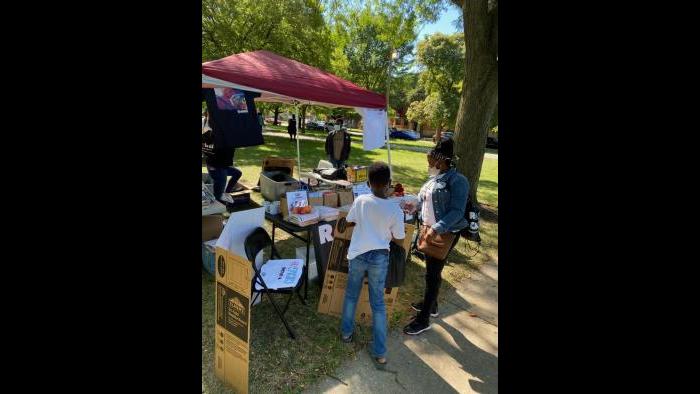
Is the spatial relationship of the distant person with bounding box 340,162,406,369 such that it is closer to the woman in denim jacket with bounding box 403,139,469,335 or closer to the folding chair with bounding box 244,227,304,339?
the woman in denim jacket with bounding box 403,139,469,335

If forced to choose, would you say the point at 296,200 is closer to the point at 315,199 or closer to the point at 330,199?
the point at 315,199

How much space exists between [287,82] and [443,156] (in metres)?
2.40

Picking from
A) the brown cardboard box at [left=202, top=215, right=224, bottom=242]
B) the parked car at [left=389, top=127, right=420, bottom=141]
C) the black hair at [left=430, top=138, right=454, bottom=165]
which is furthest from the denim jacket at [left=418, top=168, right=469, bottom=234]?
the parked car at [left=389, top=127, right=420, bottom=141]

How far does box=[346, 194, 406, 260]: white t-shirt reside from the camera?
273 cm

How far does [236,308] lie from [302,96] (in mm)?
2862

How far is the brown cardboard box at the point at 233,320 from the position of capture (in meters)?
2.40

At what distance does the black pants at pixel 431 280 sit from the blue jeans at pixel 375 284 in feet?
1.64

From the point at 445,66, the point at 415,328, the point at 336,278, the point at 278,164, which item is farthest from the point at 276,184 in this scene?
the point at 445,66

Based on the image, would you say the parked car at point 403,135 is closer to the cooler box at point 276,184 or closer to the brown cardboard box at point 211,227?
the cooler box at point 276,184

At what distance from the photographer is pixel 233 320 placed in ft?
8.24

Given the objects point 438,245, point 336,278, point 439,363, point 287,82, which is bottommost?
point 439,363
